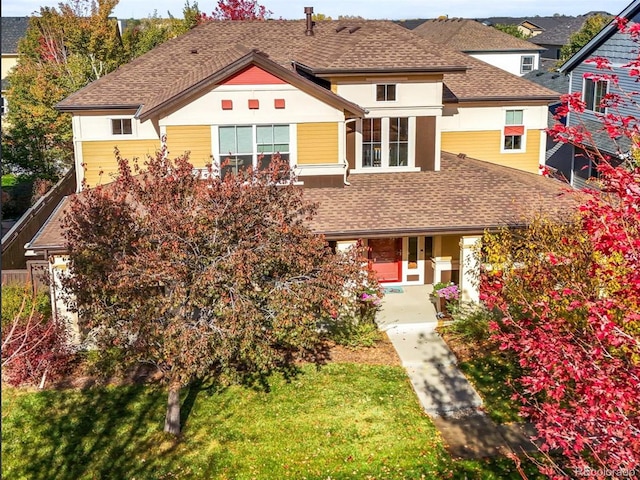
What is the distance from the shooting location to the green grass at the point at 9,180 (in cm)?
3800

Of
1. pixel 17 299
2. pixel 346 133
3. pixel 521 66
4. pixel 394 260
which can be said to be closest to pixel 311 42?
pixel 346 133

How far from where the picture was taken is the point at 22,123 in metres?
36.5

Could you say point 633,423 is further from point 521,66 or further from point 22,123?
point 521,66

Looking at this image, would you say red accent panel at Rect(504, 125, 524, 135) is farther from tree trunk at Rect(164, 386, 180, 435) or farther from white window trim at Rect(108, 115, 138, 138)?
tree trunk at Rect(164, 386, 180, 435)

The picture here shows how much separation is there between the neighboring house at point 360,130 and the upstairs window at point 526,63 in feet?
103

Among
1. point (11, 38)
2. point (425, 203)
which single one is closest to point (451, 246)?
point (425, 203)

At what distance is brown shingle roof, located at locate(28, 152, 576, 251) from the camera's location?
18.8 metres

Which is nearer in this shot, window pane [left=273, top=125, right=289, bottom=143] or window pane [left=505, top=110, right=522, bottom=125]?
window pane [left=273, top=125, right=289, bottom=143]

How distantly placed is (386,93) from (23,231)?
13604 millimetres

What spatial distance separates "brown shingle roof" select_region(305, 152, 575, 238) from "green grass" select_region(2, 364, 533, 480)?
454 centimetres

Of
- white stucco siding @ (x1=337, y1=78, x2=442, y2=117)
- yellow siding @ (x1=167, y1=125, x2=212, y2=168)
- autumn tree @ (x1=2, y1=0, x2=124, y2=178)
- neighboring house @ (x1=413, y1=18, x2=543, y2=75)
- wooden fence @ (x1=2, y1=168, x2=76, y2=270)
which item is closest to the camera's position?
yellow siding @ (x1=167, y1=125, x2=212, y2=168)

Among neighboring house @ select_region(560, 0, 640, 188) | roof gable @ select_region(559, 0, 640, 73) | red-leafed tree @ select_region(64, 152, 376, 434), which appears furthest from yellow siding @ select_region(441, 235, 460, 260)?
roof gable @ select_region(559, 0, 640, 73)

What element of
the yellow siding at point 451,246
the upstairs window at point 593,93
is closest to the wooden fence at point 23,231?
the yellow siding at point 451,246

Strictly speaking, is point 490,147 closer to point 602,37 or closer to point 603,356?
point 602,37
